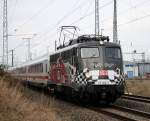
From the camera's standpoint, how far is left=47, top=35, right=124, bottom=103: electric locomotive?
1794 cm

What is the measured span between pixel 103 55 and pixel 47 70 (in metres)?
9.84

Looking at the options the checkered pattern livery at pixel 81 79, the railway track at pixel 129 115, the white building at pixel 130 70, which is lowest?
the railway track at pixel 129 115

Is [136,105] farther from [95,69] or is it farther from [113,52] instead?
[95,69]

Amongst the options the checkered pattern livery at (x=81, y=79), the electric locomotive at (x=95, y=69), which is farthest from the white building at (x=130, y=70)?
the checkered pattern livery at (x=81, y=79)

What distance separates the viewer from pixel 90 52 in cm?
1881

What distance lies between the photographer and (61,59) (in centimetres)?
2222

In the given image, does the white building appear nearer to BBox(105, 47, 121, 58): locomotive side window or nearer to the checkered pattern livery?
BBox(105, 47, 121, 58): locomotive side window

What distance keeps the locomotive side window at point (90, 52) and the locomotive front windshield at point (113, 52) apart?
1.59 feet

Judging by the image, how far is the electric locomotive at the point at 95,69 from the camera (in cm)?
1794

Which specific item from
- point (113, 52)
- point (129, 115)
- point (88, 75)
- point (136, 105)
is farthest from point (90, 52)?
point (129, 115)

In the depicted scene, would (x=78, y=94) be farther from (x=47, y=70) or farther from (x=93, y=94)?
(x=47, y=70)

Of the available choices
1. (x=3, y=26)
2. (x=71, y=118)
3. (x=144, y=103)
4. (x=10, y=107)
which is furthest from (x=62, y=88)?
(x=3, y=26)

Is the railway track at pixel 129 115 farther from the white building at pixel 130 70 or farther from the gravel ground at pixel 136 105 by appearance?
the white building at pixel 130 70

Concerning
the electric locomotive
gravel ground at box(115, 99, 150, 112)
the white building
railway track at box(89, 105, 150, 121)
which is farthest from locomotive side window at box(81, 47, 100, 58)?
the white building
